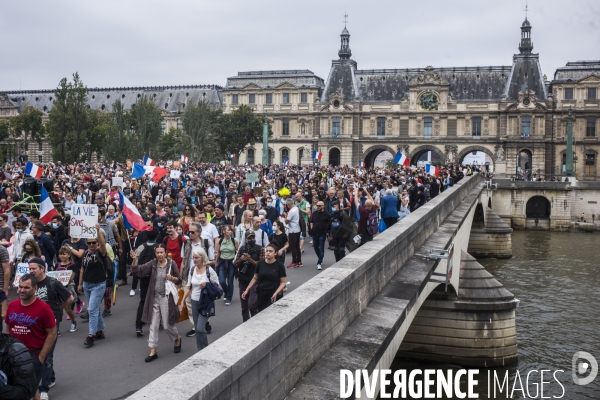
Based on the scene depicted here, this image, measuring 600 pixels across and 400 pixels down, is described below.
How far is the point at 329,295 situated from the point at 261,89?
74.2 metres

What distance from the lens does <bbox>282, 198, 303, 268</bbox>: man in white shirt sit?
49.0 ft

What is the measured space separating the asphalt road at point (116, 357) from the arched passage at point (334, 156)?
214 feet

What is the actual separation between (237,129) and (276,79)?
12.0m

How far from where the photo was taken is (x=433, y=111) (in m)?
73.4

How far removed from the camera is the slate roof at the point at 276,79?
257ft

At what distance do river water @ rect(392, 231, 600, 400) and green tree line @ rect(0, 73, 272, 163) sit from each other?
33.4 m

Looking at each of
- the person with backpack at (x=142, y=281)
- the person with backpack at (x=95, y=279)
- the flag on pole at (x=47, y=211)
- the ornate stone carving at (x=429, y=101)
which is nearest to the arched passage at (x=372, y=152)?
the ornate stone carving at (x=429, y=101)

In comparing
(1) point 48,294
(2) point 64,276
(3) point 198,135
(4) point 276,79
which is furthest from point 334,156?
(1) point 48,294

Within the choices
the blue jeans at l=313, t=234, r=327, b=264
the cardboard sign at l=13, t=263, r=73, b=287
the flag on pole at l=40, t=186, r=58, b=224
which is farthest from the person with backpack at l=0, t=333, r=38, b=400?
the blue jeans at l=313, t=234, r=327, b=264

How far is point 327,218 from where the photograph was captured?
1509 cm

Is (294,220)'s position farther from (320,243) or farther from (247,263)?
(247,263)

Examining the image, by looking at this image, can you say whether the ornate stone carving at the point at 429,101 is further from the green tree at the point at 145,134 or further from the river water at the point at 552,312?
the river water at the point at 552,312

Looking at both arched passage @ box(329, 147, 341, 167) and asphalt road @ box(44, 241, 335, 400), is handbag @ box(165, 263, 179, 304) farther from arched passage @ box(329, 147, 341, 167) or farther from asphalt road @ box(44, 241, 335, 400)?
arched passage @ box(329, 147, 341, 167)

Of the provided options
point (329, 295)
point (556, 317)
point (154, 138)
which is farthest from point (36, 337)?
point (154, 138)
